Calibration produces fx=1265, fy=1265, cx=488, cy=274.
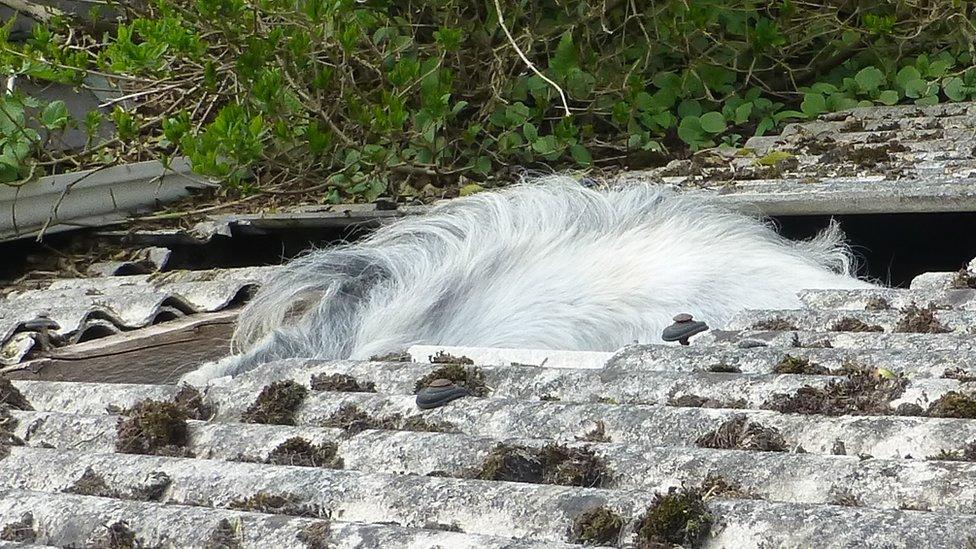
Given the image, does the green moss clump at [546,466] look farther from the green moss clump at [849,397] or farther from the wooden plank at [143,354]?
the wooden plank at [143,354]

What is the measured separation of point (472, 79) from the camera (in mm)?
8188

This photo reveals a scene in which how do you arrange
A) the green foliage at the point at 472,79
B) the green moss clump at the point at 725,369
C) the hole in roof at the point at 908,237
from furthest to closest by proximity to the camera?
the green foliage at the point at 472,79
the hole in roof at the point at 908,237
the green moss clump at the point at 725,369

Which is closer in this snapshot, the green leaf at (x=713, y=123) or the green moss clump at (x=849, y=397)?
the green moss clump at (x=849, y=397)

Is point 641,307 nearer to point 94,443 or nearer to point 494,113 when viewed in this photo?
point 94,443

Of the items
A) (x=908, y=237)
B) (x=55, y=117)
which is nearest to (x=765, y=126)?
(x=908, y=237)

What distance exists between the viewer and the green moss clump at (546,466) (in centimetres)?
219

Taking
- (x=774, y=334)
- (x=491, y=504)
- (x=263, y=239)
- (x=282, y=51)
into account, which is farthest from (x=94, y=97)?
(x=491, y=504)

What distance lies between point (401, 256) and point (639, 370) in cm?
134

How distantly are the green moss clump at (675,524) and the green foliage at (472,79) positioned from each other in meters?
4.27

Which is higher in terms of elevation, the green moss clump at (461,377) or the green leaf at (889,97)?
the green moss clump at (461,377)

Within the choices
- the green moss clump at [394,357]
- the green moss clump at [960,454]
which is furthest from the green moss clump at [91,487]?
the green moss clump at [960,454]

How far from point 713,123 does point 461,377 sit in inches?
211

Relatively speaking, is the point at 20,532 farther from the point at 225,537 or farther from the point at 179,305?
the point at 179,305

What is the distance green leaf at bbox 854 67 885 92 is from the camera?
788 cm
